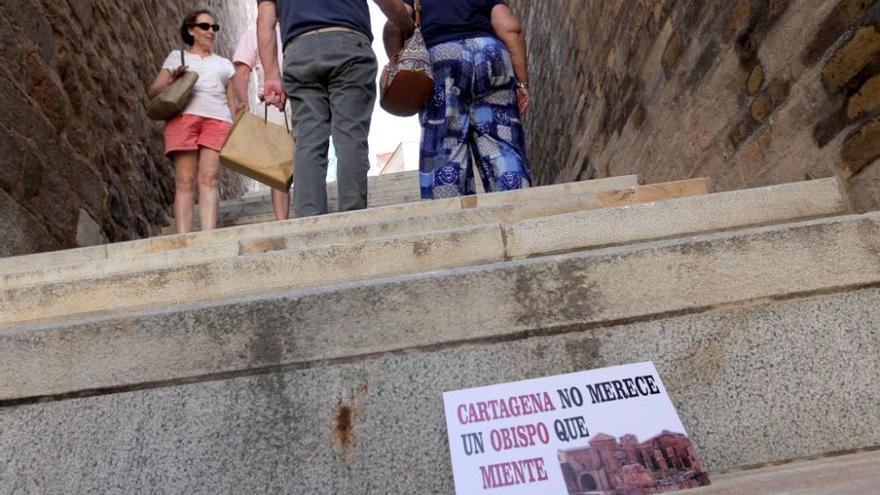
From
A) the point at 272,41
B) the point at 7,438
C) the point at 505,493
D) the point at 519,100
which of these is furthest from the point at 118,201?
the point at 505,493

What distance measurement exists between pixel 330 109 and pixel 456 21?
799 mm

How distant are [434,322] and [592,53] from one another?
3.76m

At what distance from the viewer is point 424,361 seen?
4.45ft

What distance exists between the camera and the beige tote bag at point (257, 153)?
3.20 metres

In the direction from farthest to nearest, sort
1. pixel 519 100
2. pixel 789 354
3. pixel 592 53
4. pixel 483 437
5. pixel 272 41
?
pixel 592 53
pixel 519 100
pixel 272 41
pixel 789 354
pixel 483 437

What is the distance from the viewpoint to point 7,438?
130cm

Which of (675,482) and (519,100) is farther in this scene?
(519,100)

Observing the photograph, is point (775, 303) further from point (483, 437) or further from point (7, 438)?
point (7, 438)

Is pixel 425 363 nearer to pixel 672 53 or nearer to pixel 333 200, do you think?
pixel 672 53

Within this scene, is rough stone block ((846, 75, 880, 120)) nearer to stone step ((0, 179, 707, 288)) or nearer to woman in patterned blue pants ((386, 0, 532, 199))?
stone step ((0, 179, 707, 288))

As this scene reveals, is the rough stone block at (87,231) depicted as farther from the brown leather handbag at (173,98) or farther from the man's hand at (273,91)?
the man's hand at (273,91)

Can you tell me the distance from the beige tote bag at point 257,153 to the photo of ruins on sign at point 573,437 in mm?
2187

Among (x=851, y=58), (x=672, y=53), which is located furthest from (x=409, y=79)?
(x=851, y=58)

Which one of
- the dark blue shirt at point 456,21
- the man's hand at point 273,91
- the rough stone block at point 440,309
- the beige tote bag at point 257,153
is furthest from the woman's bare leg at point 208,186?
the rough stone block at point 440,309
